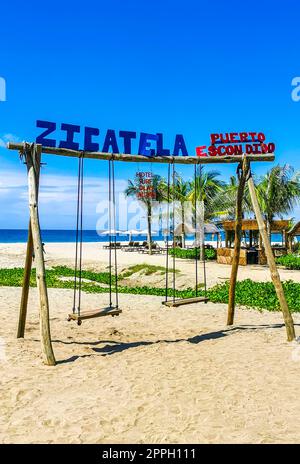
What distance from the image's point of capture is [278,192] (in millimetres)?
30484

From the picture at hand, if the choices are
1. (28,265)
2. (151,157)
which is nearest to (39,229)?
(28,265)

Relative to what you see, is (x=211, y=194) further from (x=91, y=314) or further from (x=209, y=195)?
(x=91, y=314)

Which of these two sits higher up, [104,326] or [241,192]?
[241,192]

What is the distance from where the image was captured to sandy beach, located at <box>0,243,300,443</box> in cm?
491

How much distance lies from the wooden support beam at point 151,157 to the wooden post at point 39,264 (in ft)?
1.09

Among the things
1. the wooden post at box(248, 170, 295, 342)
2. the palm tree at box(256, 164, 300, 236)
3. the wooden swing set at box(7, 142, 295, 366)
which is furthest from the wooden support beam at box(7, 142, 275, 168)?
the palm tree at box(256, 164, 300, 236)

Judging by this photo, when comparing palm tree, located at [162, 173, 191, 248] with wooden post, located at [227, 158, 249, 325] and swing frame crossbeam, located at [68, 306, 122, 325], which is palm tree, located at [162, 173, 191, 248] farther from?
swing frame crossbeam, located at [68, 306, 122, 325]

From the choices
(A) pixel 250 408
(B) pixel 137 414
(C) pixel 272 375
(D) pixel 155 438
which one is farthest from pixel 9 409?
(C) pixel 272 375

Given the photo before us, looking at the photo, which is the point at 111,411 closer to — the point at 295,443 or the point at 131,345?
the point at 295,443

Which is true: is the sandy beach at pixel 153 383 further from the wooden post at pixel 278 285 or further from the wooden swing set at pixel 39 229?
the wooden swing set at pixel 39 229

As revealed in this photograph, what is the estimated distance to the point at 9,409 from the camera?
5.47 meters

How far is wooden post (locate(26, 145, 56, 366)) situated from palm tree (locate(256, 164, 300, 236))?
80.6ft
